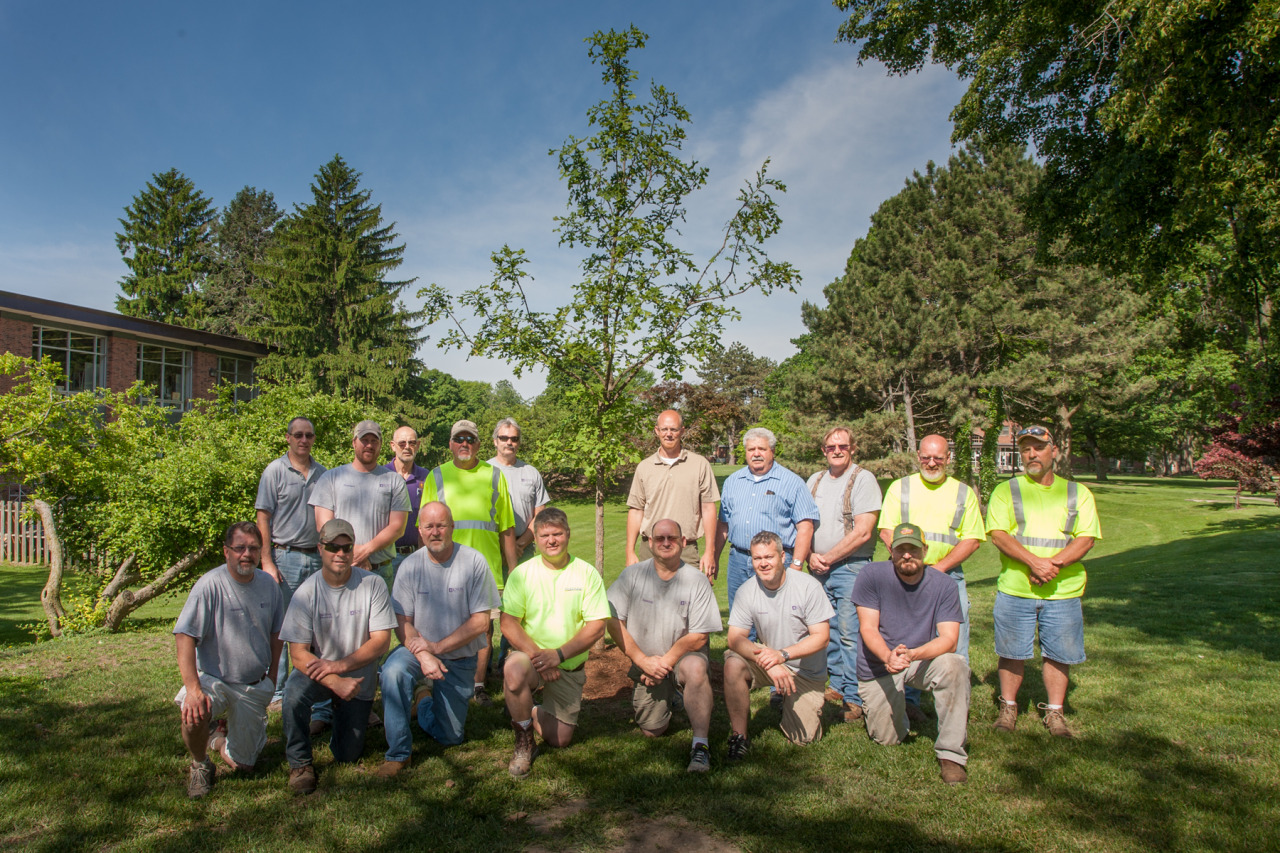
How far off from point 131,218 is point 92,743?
54.9m

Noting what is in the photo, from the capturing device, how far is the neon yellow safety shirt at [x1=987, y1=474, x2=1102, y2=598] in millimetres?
4625

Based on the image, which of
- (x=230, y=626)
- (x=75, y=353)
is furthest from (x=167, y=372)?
(x=230, y=626)

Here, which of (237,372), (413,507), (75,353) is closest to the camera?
(413,507)

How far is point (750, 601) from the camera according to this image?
4.66 m

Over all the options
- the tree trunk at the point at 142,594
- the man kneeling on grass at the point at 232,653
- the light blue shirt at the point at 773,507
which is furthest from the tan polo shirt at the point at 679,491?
the tree trunk at the point at 142,594

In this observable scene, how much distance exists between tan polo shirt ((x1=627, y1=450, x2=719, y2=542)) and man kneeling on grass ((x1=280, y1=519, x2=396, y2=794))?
6.60 feet

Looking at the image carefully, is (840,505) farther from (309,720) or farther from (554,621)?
(309,720)

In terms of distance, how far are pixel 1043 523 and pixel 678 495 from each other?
2481 mm

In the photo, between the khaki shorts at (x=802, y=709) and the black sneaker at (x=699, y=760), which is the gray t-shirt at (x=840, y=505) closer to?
the khaki shorts at (x=802, y=709)

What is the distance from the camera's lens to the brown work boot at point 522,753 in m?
4.04

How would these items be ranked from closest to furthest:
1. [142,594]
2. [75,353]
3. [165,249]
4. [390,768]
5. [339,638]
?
[390,768]
[339,638]
[142,594]
[75,353]
[165,249]

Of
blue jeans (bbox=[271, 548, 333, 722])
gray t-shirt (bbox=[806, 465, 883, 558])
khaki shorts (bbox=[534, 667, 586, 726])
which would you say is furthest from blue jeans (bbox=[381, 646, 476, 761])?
gray t-shirt (bbox=[806, 465, 883, 558])

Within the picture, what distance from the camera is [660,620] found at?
15.1 feet

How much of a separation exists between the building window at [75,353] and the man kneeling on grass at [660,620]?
27.3 meters
